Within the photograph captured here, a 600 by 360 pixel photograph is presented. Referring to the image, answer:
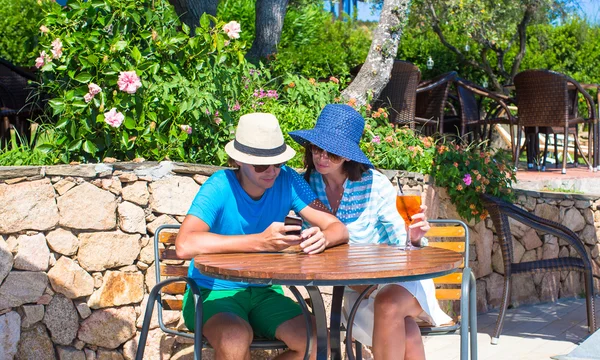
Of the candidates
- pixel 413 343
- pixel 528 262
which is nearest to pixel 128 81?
pixel 413 343

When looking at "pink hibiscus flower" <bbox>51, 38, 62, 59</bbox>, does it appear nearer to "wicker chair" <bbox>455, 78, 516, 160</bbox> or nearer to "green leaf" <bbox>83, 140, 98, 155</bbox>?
"green leaf" <bbox>83, 140, 98, 155</bbox>

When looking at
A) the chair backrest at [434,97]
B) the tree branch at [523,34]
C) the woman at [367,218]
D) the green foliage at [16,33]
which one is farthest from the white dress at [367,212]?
the tree branch at [523,34]

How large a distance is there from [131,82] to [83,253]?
2.69ft

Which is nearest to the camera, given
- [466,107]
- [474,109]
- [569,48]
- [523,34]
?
[466,107]

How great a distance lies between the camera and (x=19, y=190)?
3.47m

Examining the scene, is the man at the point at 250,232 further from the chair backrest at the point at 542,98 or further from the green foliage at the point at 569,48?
the green foliage at the point at 569,48

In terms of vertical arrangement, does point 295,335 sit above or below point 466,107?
below

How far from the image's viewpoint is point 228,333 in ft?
9.02

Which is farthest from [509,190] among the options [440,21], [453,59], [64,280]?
[440,21]

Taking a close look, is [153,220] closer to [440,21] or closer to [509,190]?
[509,190]

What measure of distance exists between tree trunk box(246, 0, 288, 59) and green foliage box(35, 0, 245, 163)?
2482 mm

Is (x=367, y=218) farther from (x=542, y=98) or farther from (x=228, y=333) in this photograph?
(x=542, y=98)

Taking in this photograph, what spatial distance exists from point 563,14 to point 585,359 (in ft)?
35.5

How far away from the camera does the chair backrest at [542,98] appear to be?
7.43m
